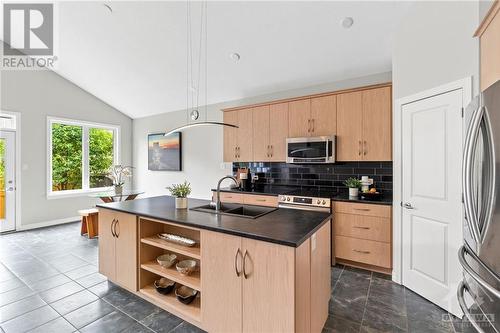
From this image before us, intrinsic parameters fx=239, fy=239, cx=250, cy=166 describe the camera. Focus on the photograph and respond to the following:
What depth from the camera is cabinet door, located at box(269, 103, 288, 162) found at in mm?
3820

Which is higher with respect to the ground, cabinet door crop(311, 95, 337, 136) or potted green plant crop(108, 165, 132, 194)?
cabinet door crop(311, 95, 337, 136)

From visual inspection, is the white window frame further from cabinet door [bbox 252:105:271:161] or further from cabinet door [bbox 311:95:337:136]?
cabinet door [bbox 311:95:337:136]

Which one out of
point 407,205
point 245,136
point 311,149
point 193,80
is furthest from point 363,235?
point 193,80

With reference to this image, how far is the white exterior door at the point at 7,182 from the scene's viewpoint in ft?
14.7

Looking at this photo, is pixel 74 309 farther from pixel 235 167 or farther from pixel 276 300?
pixel 235 167

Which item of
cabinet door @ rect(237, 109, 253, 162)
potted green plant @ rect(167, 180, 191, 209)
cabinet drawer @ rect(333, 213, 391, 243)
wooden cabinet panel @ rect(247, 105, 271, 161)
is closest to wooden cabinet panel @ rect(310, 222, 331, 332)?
cabinet drawer @ rect(333, 213, 391, 243)

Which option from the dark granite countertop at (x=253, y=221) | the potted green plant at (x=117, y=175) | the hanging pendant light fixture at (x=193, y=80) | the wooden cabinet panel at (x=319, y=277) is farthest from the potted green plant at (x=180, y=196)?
the potted green plant at (x=117, y=175)

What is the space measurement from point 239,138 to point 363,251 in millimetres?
2603

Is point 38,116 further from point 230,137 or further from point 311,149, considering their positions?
point 311,149

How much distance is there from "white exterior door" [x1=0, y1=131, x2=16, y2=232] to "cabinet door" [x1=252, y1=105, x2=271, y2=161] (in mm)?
4620

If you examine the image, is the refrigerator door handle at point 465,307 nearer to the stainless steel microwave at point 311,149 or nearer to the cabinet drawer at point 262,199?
the stainless steel microwave at point 311,149

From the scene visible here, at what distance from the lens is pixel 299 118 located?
3.68m

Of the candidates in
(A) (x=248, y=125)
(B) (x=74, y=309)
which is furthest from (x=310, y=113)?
(B) (x=74, y=309)

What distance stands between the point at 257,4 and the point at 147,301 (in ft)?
11.1
